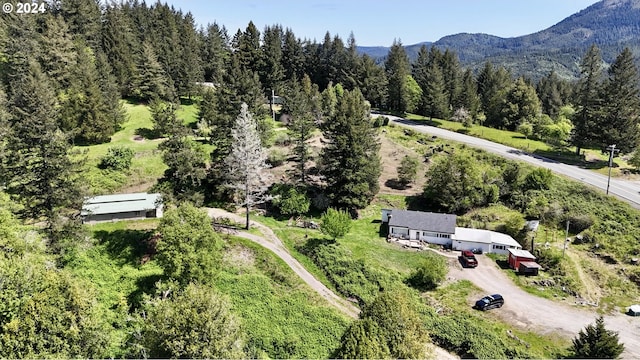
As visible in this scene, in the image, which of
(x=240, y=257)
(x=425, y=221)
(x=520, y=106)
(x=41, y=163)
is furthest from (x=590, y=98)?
(x=41, y=163)

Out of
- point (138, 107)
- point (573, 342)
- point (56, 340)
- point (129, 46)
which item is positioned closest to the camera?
point (56, 340)

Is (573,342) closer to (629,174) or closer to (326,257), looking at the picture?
(326,257)

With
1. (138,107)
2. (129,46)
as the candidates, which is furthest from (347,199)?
(129,46)

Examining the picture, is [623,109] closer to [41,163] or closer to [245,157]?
[245,157]

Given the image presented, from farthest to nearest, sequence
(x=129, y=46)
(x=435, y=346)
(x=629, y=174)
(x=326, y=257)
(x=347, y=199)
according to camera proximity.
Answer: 1. (x=129, y=46)
2. (x=629, y=174)
3. (x=347, y=199)
4. (x=326, y=257)
5. (x=435, y=346)

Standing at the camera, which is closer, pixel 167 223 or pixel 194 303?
pixel 194 303

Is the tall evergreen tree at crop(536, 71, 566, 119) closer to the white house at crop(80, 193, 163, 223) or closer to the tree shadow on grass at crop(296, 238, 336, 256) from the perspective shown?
the tree shadow on grass at crop(296, 238, 336, 256)

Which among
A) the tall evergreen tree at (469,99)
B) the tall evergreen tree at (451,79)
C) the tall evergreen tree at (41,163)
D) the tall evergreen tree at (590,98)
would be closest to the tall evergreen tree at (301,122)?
the tall evergreen tree at (41,163)
